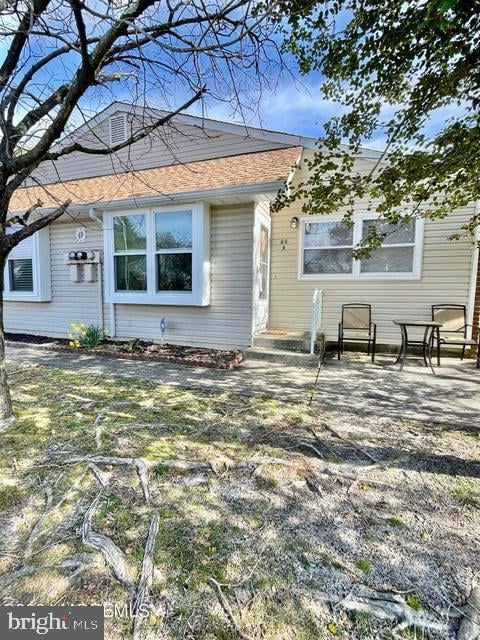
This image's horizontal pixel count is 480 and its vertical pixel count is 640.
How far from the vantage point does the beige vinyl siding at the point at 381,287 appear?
6.07 m

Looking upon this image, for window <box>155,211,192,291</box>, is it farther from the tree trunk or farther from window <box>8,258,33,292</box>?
window <box>8,258,33,292</box>

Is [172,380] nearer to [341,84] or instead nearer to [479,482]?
[479,482]

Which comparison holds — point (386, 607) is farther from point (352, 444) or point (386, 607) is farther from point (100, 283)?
point (100, 283)

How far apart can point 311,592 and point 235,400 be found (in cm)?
247

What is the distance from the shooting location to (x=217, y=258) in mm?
6180

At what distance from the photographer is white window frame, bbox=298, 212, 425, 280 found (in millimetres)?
6209

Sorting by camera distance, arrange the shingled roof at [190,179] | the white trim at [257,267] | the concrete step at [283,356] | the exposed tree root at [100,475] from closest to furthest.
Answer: the exposed tree root at [100,475] < the concrete step at [283,356] < the shingled roof at [190,179] < the white trim at [257,267]

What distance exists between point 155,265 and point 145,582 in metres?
5.54

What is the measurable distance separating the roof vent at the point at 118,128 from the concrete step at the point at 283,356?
6.46 metres

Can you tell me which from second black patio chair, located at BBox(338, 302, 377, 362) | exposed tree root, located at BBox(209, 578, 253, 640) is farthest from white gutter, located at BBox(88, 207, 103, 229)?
exposed tree root, located at BBox(209, 578, 253, 640)

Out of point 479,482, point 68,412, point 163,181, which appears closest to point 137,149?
point 163,181

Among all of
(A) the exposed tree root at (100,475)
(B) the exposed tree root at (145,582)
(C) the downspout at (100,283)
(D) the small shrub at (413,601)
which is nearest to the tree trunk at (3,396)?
(A) the exposed tree root at (100,475)

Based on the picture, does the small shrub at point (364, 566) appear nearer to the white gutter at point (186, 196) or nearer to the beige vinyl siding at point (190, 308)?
Result: the beige vinyl siding at point (190, 308)

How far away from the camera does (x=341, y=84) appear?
12.9 ft
